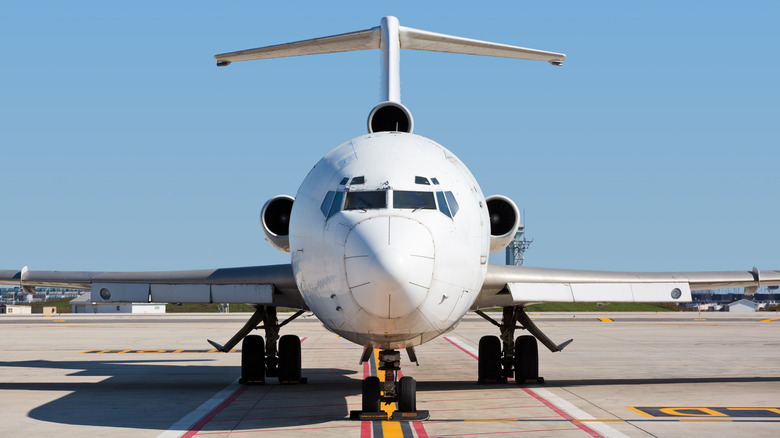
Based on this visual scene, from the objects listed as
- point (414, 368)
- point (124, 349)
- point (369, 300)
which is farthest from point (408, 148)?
point (124, 349)

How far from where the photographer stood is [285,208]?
15.2 metres

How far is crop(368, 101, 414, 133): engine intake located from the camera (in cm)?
1550

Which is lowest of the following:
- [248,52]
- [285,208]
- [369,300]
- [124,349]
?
[124,349]

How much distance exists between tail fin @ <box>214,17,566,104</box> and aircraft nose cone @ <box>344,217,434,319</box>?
8.62m

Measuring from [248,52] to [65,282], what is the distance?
6194 millimetres

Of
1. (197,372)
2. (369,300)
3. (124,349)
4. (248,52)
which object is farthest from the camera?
(124,349)

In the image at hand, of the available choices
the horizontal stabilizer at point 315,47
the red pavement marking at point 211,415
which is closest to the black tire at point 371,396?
the red pavement marking at point 211,415

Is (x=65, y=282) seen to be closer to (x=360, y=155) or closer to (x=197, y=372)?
(x=197, y=372)

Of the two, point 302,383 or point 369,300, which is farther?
point 302,383

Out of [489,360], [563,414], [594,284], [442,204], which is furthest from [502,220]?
[442,204]

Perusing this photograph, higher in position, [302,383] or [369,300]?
[369,300]

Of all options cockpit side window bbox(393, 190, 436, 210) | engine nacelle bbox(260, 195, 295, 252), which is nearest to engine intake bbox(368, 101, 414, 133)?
engine nacelle bbox(260, 195, 295, 252)

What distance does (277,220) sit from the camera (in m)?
15.1

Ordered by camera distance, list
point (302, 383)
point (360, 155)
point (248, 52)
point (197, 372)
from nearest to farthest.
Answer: point (360, 155), point (302, 383), point (248, 52), point (197, 372)
